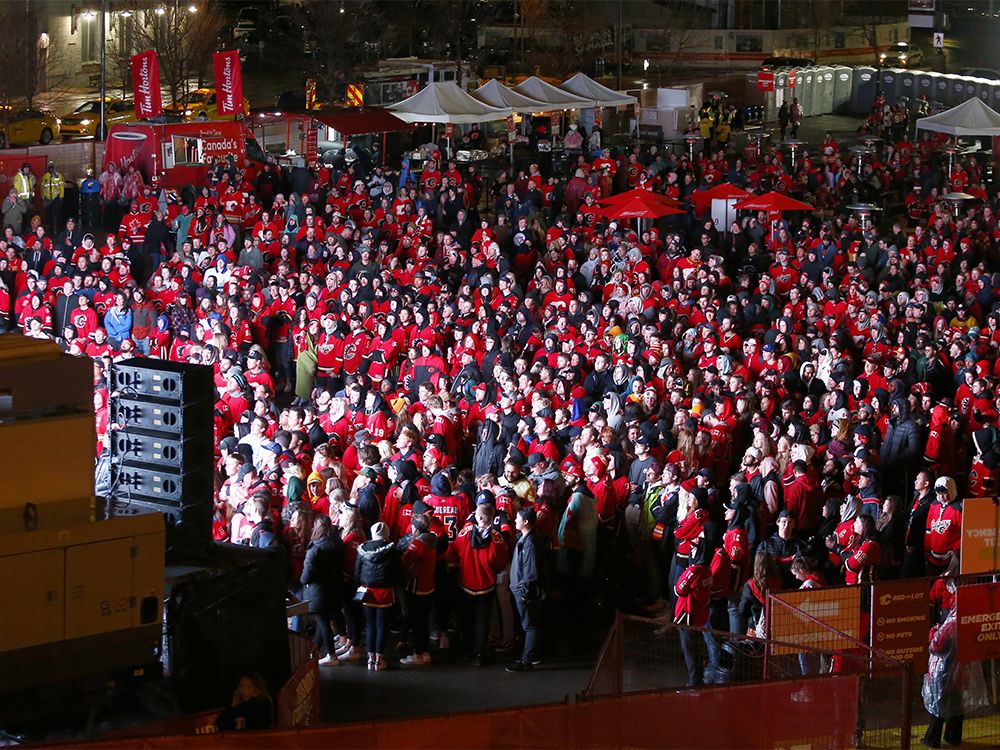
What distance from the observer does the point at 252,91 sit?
5250cm

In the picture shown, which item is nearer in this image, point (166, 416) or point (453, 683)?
point (166, 416)

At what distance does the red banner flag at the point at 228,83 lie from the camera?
3047cm

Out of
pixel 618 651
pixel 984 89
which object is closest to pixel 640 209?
pixel 618 651

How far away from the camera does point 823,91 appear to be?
157 ft

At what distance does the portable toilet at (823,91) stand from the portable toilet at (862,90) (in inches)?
27.7

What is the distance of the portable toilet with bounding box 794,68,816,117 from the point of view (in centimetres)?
4666

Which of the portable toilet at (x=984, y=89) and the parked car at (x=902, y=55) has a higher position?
the parked car at (x=902, y=55)

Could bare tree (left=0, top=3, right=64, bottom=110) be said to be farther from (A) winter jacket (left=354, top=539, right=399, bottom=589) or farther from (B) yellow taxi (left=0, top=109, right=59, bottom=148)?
Result: (A) winter jacket (left=354, top=539, right=399, bottom=589)

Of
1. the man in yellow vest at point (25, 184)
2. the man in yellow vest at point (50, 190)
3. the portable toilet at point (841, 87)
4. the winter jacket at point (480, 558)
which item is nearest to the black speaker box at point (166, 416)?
the winter jacket at point (480, 558)

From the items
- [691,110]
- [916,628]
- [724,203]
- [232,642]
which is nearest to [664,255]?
[724,203]

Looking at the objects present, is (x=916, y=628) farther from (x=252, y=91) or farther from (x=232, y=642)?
(x=252, y=91)

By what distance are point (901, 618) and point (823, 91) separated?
39.2 metres

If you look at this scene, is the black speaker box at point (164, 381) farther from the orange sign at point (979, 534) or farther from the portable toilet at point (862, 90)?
the portable toilet at point (862, 90)

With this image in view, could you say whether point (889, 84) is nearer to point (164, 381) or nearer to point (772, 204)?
point (772, 204)
